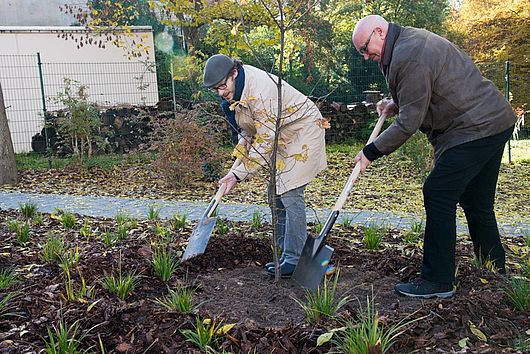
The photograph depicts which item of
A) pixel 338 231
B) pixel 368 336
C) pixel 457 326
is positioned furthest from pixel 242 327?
pixel 338 231

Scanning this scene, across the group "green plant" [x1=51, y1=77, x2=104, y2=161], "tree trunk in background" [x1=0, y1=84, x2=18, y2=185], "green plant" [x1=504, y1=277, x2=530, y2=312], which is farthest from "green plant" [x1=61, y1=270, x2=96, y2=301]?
"green plant" [x1=51, y1=77, x2=104, y2=161]

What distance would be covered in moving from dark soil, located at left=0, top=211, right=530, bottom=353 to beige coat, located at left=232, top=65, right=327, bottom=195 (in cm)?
69

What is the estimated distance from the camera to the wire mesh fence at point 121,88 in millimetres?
13492

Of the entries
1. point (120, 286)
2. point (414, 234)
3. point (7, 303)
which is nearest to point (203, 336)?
point (120, 286)

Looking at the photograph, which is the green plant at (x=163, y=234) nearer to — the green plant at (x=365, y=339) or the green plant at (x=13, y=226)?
the green plant at (x=13, y=226)

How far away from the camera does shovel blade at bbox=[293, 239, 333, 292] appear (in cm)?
349

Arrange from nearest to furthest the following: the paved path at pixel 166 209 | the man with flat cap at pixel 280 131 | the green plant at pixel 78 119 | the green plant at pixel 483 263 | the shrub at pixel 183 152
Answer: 1. the man with flat cap at pixel 280 131
2. the green plant at pixel 483 263
3. the paved path at pixel 166 209
4. the shrub at pixel 183 152
5. the green plant at pixel 78 119

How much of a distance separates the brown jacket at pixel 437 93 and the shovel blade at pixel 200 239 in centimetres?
135

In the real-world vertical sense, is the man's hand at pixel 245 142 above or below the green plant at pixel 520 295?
above

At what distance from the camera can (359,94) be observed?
14.5 meters

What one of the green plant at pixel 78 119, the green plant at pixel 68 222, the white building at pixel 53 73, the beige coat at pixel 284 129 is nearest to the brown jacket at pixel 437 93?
the beige coat at pixel 284 129

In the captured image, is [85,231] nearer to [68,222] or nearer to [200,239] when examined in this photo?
[68,222]

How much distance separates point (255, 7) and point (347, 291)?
7562mm

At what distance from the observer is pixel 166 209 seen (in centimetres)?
670
